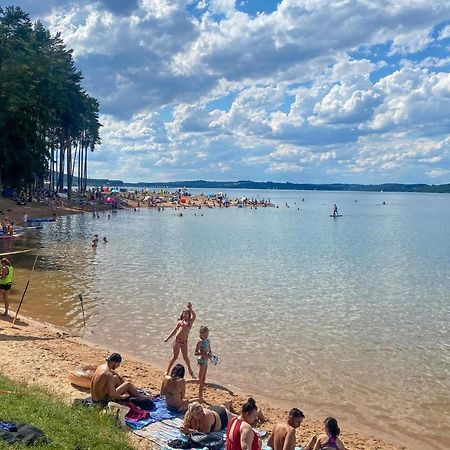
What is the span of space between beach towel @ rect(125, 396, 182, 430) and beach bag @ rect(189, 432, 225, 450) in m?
1.04

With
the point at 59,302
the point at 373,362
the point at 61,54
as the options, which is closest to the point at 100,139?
the point at 61,54

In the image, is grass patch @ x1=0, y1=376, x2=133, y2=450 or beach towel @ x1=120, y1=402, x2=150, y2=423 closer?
grass patch @ x1=0, y1=376, x2=133, y2=450

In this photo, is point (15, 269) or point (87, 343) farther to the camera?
point (15, 269)

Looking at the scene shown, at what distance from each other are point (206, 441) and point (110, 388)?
7.13 feet

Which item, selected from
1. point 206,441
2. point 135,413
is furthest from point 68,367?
point 206,441

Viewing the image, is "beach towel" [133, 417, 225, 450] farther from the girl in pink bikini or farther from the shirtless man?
the girl in pink bikini

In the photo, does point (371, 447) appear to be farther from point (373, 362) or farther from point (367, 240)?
point (367, 240)

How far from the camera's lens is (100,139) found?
97312 mm

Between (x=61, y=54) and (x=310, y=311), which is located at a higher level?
(x=61, y=54)

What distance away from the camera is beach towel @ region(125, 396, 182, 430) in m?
9.12

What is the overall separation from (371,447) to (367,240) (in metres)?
44.6

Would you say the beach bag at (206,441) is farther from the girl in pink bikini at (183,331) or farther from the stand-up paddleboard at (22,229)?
the stand-up paddleboard at (22,229)

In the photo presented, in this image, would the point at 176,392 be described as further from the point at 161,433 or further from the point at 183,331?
the point at 183,331

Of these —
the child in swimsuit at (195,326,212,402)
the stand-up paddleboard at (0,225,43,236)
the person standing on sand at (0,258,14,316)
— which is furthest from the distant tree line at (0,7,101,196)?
the child in swimsuit at (195,326,212,402)
